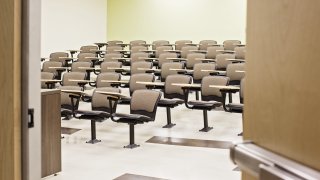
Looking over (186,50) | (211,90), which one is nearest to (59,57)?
(186,50)

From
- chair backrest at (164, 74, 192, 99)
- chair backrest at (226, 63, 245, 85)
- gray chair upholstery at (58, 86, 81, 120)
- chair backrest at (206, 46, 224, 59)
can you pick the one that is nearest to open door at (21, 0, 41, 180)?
gray chair upholstery at (58, 86, 81, 120)

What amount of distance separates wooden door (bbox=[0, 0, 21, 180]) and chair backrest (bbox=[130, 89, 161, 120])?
3.94 meters

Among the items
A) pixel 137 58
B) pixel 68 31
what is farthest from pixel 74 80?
pixel 68 31

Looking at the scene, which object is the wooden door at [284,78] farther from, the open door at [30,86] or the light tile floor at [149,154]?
the light tile floor at [149,154]

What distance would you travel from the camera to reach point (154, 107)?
257 inches

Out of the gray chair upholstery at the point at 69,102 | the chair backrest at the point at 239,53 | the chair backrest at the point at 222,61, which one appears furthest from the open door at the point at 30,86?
the chair backrest at the point at 239,53

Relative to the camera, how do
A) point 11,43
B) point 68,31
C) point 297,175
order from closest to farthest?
point 297,175 → point 11,43 → point 68,31

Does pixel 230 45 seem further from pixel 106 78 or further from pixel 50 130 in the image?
pixel 50 130

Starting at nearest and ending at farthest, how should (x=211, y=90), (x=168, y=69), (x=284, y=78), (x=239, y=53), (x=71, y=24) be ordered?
1. (x=284, y=78)
2. (x=211, y=90)
3. (x=168, y=69)
4. (x=239, y=53)
5. (x=71, y=24)

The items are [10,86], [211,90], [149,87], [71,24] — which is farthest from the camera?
[71,24]

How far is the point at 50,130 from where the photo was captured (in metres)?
4.81

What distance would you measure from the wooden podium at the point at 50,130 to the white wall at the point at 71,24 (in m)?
9.76

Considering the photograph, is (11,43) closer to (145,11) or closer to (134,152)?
(134,152)

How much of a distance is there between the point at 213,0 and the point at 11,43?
14.0m
